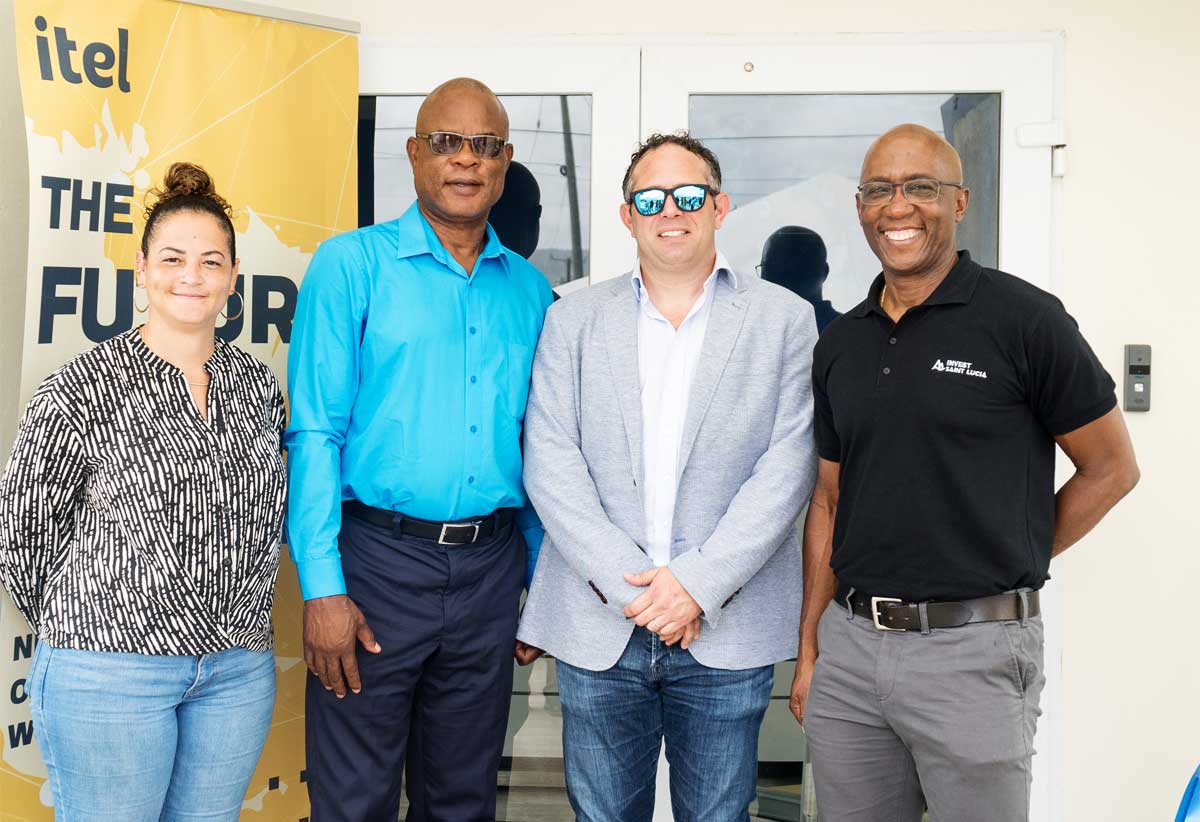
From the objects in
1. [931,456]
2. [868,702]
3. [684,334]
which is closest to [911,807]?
[868,702]

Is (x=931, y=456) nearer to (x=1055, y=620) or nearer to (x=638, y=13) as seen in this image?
(x=1055, y=620)

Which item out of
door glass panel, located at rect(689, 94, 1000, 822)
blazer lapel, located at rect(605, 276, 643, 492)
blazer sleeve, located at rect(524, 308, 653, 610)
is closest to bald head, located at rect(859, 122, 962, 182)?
blazer lapel, located at rect(605, 276, 643, 492)

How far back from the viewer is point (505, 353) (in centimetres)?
258

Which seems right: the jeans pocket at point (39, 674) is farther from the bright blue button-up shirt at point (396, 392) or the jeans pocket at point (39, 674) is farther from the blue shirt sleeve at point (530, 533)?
the blue shirt sleeve at point (530, 533)

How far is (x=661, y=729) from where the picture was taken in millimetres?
2482

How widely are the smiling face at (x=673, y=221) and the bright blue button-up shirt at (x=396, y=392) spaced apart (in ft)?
1.37

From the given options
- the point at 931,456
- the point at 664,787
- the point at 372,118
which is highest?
Answer: the point at 372,118

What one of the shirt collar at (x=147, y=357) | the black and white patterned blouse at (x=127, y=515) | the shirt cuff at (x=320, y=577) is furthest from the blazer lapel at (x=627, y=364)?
the shirt collar at (x=147, y=357)

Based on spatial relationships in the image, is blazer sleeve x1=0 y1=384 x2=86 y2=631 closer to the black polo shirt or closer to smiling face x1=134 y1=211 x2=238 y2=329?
smiling face x1=134 y1=211 x2=238 y2=329

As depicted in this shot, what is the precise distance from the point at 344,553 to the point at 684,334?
941 millimetres

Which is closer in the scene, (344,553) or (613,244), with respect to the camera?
(344,553)

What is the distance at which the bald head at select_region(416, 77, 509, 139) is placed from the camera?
8.59ft

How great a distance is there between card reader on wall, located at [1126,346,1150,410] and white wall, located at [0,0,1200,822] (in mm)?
35

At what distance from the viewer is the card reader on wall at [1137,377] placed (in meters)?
3.19
